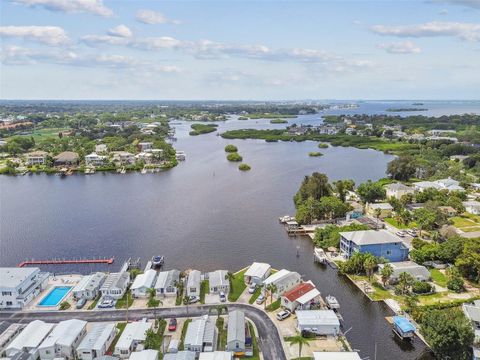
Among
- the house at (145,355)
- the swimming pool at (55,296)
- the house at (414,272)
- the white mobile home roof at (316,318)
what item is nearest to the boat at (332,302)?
the white mobile home roof at (316,318)

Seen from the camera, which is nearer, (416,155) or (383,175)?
(383,175)

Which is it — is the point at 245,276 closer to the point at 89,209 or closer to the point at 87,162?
the point at 89,209

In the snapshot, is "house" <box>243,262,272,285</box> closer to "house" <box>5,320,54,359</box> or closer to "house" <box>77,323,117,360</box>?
"house" <box>77,323,117,360</box>

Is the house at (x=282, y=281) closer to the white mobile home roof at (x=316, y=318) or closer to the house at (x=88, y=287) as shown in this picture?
the white mobile home roof at (x=316, y=318)

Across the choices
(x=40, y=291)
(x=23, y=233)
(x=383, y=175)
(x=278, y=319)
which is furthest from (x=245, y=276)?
(x=383, y=175)

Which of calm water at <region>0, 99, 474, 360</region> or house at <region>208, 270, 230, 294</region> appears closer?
house at <region>208, 270, 230, 294</region>

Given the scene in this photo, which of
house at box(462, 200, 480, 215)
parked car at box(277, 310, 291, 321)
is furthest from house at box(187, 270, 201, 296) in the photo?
house at box(462, 200, 480, 215)
